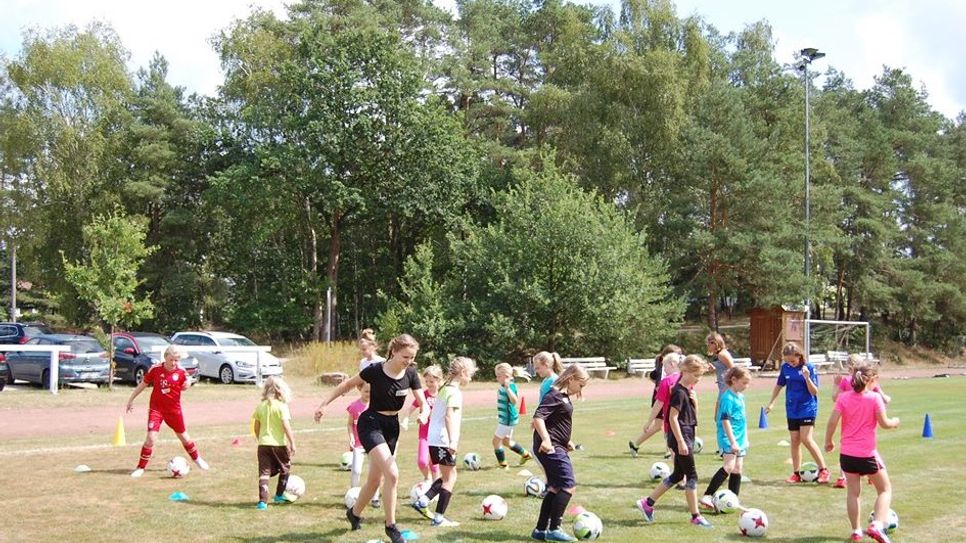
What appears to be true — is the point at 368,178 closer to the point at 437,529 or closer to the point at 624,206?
the point at 624,206

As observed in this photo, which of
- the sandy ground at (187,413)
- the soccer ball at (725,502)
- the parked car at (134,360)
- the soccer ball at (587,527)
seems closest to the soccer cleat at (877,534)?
the soccer ball at (725,502)

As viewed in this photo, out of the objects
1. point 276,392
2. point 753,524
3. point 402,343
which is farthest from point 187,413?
point 753,524

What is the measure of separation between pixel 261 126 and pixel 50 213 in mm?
15298

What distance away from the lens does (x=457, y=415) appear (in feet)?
29.8

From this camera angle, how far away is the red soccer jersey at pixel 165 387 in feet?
37.9

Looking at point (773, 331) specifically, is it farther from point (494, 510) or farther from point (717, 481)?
point (494, 510)

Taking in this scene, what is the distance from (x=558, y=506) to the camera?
7.78m

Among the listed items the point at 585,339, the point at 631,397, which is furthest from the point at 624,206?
the point at 631,397

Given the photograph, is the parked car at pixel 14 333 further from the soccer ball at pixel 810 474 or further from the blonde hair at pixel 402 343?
the soccer ball at pixel 810 474

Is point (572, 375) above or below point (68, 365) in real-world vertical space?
above

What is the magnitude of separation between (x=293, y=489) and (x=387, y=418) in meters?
2.70

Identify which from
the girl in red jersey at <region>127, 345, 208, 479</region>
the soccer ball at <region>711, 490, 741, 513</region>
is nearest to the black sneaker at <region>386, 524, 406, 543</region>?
the soccer ball at <region>711, 490, 741, 513</region>

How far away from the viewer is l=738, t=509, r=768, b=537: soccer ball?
814cm

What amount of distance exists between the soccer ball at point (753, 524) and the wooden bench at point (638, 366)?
2835 centimetres
